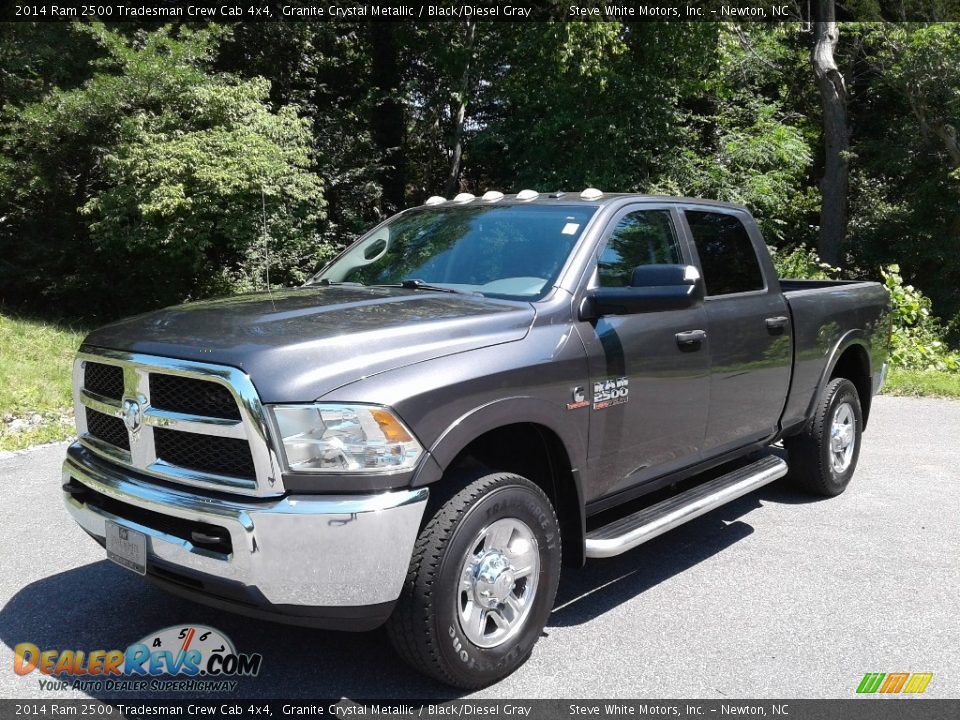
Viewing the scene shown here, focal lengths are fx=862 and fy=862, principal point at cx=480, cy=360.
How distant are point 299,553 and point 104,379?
129 cm

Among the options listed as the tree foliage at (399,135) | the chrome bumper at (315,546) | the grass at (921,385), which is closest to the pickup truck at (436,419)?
the chrome bumper at (315,546)

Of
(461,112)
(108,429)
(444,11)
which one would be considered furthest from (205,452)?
(444,11)

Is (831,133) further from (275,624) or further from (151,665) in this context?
(151,665)

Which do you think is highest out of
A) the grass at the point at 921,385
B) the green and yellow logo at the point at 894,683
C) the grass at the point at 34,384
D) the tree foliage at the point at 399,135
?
the tree foliage at the point at 399,135

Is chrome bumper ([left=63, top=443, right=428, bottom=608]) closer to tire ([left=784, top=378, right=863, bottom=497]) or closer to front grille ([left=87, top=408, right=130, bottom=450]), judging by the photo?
front grille ([left=87, top=408, right=130, bottom=450])

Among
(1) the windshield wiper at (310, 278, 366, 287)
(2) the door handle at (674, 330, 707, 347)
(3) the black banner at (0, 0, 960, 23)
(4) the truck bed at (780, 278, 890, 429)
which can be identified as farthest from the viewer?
(3) the black banner at (0, 0, 960, 23)

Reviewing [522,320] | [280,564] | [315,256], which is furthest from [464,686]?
[315,256]

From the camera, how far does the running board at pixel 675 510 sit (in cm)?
382

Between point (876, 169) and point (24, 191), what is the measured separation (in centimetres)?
1989

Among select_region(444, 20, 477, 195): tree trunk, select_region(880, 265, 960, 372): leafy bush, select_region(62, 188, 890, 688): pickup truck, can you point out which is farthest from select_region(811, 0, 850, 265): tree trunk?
select_region(62, 188, 890, 688): pickup truck

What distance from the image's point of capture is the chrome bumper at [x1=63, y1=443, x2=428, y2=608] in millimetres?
2836

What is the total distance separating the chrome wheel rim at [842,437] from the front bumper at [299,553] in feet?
13.3

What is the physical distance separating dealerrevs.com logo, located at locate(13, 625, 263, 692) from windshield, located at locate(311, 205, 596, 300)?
190 centimetres

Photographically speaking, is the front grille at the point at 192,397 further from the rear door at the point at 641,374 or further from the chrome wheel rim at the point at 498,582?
the rear door at the point at 641,374
